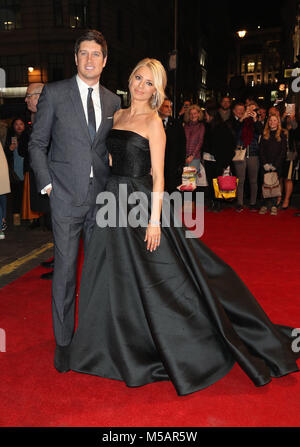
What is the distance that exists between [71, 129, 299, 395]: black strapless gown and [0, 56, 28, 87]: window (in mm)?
30558

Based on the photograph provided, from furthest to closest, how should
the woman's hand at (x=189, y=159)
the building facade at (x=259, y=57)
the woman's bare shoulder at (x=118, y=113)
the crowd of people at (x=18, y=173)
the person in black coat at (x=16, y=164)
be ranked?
the building facade at (x=259, y=57) < the woman's hand at (x=189, y=159) < the person in black coat at (x=16, y=164) < the crowd of people at (x=18, y=173) < the woman's bare shoulder at (x=118, y=113)

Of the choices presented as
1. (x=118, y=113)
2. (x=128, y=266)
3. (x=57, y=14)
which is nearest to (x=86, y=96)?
(x=118, y=113)

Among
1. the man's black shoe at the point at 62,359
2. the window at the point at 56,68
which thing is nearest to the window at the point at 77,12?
the window at the point at 56,68

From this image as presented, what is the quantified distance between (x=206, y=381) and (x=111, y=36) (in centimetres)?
3205

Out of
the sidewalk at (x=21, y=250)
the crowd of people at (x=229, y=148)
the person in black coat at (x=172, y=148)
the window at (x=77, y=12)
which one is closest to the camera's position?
the sidewalk at (x=21, y=250)

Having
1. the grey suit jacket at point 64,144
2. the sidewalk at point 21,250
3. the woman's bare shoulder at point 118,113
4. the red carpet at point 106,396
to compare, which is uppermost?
the woman's bare shoulder at point 118,113

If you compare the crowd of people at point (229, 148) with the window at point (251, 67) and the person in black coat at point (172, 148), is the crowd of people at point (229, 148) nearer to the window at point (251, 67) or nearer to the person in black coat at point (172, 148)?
the person in black coat at point (172, 148)

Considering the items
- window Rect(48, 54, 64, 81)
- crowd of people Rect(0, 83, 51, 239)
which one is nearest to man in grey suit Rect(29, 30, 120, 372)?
crowd of people Rect(0, 83, 51, 239)

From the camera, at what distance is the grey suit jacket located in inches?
106

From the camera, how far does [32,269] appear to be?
17.3 ft

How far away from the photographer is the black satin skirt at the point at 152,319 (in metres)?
2.72

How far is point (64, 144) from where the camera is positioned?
2.74 m

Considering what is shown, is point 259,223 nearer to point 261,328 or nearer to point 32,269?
point 32,269
